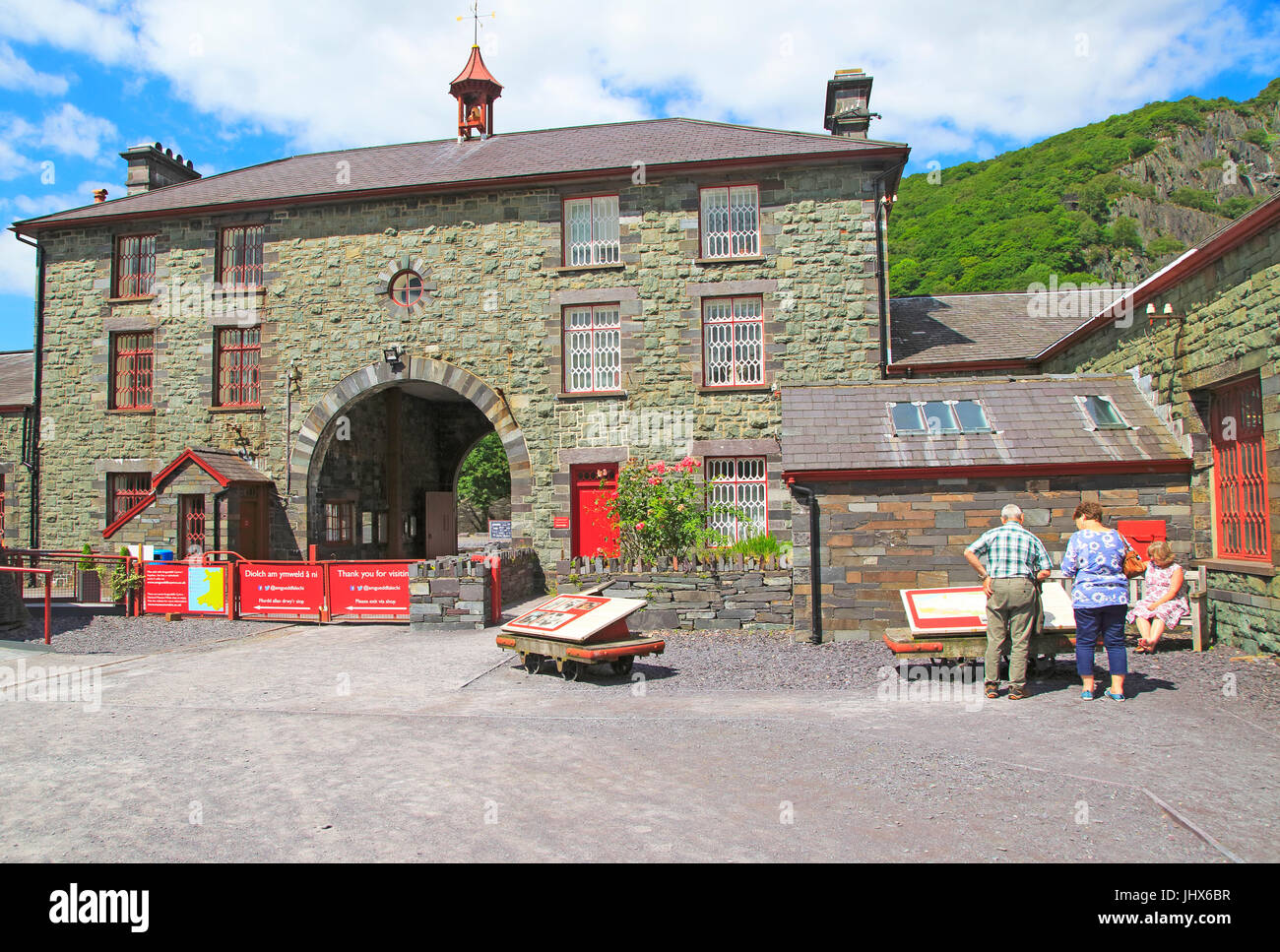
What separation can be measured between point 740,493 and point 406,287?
329 inches

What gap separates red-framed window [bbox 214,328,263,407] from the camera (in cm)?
1884

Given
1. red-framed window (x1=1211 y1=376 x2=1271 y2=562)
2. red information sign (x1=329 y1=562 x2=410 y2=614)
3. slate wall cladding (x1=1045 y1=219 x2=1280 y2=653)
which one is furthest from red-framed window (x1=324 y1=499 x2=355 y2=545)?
red-framed window (x1=1211 y1=376 x2=1271 y2=562)

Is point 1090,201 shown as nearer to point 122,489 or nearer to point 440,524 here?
point 440,524

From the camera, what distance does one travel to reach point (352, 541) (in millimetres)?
20344

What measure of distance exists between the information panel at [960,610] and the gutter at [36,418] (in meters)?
19.7

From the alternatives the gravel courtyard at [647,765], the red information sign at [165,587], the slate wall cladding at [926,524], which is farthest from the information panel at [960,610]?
the red information sign at [165,587]

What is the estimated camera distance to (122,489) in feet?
62.7

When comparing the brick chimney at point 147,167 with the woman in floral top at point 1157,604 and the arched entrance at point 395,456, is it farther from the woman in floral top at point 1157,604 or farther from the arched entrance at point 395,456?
the woman in floral top at point 1157,604

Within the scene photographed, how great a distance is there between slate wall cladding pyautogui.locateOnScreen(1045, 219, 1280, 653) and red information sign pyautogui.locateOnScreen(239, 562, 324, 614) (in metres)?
12.5

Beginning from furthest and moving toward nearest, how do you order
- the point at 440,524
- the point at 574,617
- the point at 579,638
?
the point at 440,524, the point at 574,617, the point at 579,638

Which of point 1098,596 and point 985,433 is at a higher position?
point 985,433

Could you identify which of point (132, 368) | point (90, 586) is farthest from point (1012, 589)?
point (132, 368)

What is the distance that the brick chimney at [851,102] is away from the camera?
18281 millimetres

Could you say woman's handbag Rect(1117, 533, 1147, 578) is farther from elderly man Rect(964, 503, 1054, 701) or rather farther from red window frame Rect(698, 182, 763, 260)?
red window frame Rect(698, 182, 763, 260)
